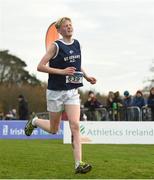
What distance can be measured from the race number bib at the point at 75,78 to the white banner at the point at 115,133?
38.3 feet

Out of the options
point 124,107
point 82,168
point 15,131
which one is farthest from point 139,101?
Answer: point 82,168

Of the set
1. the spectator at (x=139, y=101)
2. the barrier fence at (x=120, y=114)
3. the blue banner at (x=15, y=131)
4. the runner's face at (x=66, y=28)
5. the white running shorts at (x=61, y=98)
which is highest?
the runner's face at (x=66, y=28)

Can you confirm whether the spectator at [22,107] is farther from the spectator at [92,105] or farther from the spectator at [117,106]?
the spectator at [117,106]

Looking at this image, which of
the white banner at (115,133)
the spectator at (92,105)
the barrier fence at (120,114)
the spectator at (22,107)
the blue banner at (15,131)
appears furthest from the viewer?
the spectator at (22,107)

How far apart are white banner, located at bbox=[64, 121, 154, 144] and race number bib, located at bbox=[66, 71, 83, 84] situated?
38.3 ft

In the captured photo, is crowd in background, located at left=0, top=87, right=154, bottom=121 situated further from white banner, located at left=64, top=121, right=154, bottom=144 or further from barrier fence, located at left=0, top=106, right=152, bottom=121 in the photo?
white banner, located at left=64, top=121, right=154, bottom=144

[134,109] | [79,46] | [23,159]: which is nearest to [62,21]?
[79,46]

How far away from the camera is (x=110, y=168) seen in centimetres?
894

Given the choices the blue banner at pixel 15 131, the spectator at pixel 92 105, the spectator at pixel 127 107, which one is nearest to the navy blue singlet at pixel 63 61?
the spectator at pixel 127 107

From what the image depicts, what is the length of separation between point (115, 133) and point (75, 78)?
1213cm

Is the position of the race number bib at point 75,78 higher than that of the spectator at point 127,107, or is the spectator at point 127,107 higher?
the race number bib at point 75,78

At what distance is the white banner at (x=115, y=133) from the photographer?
65.2 ft

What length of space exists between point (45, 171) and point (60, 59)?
1.70 meters

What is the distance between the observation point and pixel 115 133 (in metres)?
20.1
